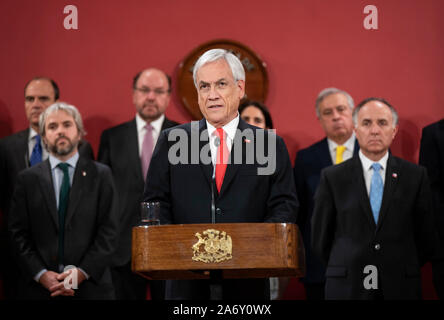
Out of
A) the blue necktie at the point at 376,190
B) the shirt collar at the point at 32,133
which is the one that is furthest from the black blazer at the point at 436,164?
the shirt collar at the point at 32,133

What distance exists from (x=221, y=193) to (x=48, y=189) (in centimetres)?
190

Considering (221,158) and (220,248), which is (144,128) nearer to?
(221,158)

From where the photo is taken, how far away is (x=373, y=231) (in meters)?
3.86

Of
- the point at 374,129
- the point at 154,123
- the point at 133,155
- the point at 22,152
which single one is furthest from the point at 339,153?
the point at 22,152

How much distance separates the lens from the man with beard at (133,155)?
193 inches

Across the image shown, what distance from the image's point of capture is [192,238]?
227cm

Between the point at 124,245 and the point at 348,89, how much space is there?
223cm

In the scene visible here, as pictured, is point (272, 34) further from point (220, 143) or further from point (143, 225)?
point (143, 225)

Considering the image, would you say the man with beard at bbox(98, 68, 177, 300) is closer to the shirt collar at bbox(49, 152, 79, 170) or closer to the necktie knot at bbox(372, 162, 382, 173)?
the shirt collar at bbox(49, 152, 79, 170)

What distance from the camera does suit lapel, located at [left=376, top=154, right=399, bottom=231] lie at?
12.7ft

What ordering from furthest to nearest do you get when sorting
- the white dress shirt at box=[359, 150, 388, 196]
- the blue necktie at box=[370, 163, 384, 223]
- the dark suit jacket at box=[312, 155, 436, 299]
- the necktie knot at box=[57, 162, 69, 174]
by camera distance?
1. the necktie knot at box=[57, 162, 69, 174]
2. the white dress shirt at box=[359, 150, 388, 196]
3. the blue necktie at box=[370, 163, 384, 223]
4. the dark suit jacket at box=[312, 155, 436, 299]

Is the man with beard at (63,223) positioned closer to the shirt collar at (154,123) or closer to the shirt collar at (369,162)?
the shirt collar at (154,123)

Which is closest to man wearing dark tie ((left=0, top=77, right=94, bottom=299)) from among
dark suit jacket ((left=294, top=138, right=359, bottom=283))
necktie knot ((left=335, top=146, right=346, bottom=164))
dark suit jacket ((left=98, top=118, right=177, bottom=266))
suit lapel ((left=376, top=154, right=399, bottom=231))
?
dark suit jacket ((left=98, top=118, right=177, bottom=266))
